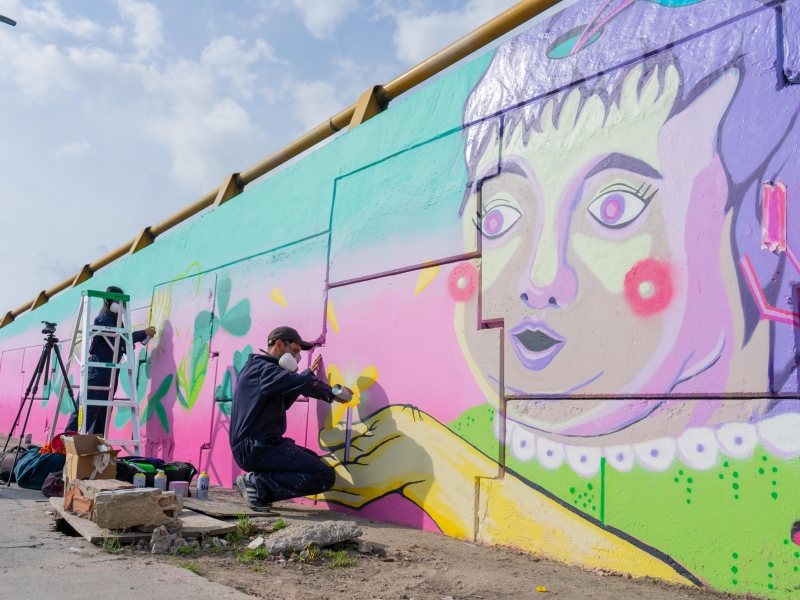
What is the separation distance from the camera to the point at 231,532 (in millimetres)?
3439

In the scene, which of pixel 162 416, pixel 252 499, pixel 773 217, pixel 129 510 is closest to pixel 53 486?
pixel 252 499

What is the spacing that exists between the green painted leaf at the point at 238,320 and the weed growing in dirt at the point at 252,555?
10.00 ft

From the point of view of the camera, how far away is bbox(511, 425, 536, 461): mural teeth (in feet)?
10.8

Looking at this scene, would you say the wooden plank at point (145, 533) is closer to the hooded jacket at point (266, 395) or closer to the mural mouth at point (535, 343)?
the hooded jacket at point (266, 395)

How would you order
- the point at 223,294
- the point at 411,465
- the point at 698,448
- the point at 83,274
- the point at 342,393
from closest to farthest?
1. the point at 698,448
2. the point at 411,465
3. the point at 342,393
4. the point at 223,294
5. the point at 83,274

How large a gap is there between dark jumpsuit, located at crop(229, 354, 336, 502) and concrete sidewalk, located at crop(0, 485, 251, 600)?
1258mm

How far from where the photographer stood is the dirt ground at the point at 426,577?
253 cm

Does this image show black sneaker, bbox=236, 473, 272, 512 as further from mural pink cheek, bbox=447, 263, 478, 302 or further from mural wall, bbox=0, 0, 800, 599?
mural pink cheek, bbox=447, 263, 478, 302

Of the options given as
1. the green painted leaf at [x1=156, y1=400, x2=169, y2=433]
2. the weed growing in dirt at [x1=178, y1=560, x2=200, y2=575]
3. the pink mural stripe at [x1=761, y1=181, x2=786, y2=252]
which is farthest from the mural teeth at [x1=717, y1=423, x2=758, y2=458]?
the green painted leaf at [x1=156, y1=400, x2=169, y2=433]

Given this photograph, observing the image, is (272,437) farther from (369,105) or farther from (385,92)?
(385,92)

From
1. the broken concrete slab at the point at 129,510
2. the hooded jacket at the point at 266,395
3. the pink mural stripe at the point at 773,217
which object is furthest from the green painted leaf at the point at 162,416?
the pink mural stripe at the point at 773,217

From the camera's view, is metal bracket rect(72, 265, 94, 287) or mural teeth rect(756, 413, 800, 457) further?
metal bracket rect(72, 265, 94, 287)

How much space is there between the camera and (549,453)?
321cm

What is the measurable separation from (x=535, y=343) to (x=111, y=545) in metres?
2.28
